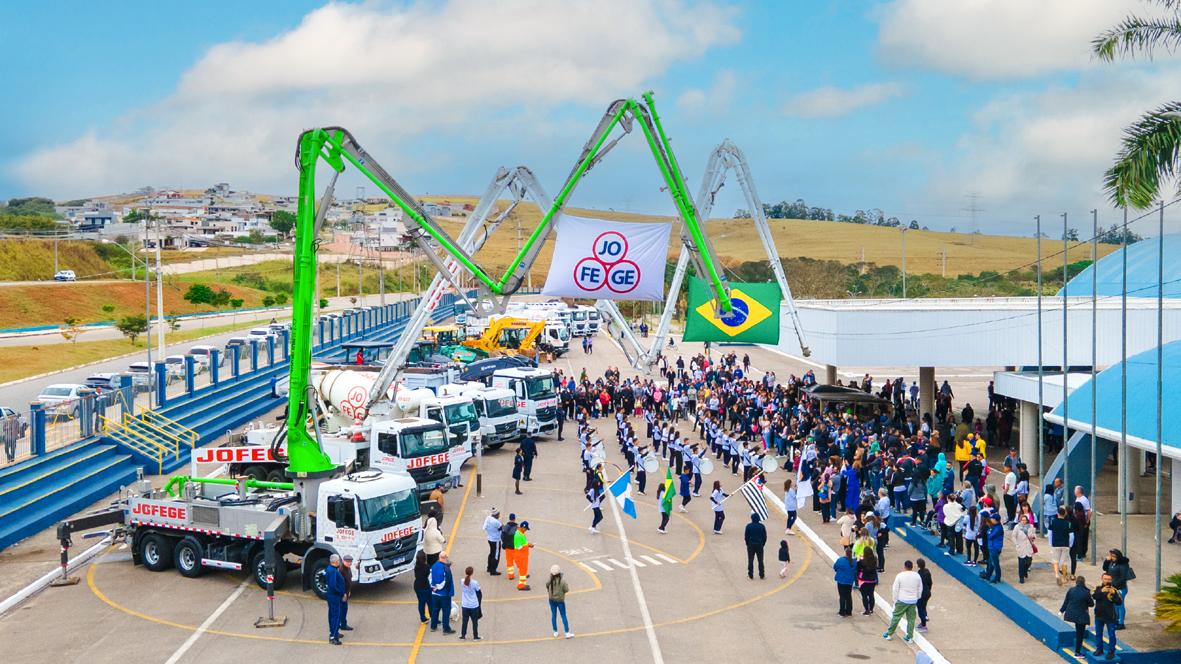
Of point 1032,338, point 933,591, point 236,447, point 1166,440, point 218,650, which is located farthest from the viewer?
point 1032,338

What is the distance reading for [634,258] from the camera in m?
31.0

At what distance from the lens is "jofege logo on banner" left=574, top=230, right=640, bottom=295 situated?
30891mm

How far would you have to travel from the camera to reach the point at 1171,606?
53.7 ft

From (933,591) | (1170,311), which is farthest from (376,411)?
(1170,311)

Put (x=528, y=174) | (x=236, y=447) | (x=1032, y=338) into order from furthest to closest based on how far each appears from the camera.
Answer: (x=528, y=174) → (x=1032, y=338) → (x=236, y=447)

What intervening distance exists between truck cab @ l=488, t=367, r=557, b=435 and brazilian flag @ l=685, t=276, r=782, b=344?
8931mm

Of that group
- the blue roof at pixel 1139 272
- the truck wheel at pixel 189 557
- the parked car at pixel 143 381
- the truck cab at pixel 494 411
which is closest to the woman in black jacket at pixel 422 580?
the truck wheel at pixel 189 557

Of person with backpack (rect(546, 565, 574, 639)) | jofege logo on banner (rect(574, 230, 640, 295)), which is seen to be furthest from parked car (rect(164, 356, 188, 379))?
person with backpack (rect(546, 565, 574, 639))

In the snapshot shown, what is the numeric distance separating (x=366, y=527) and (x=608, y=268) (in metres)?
13.6

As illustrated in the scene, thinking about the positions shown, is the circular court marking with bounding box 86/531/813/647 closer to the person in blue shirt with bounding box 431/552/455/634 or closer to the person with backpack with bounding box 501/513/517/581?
the person in blue shirt with bounding box 431/552/455/634

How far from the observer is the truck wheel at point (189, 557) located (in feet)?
69.8

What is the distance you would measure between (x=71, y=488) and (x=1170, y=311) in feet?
108

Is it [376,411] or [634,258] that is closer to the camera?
[634,258]

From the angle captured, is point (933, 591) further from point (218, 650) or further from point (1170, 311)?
point (1170, 311)
